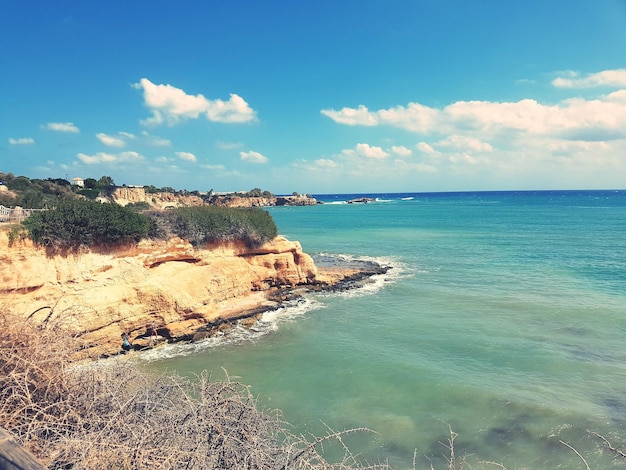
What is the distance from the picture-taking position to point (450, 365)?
14062 mm

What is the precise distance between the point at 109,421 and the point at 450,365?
11.8m

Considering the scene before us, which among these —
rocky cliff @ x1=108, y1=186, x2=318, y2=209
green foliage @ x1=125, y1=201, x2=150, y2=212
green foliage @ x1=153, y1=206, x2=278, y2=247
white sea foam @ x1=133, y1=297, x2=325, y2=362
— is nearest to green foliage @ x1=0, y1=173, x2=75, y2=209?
green foliage @ x1=125, y1=201, x2=150, y2=212

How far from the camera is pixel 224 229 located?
22219mm

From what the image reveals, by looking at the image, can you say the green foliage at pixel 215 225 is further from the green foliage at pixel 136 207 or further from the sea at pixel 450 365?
the sea at pixel 450 365

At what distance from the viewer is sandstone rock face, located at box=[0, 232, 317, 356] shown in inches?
578

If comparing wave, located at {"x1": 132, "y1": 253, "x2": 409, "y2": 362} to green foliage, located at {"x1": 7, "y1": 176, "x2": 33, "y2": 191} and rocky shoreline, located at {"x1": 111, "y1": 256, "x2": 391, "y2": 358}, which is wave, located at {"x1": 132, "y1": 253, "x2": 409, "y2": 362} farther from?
green foliage, located at {"x1": 7, "y1": 176, "x2": 33, "y2": 191}

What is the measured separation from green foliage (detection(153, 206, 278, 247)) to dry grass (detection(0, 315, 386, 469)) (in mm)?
13491

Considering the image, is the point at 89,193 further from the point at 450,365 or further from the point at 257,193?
the point at 257,193

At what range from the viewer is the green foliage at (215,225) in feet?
67.6

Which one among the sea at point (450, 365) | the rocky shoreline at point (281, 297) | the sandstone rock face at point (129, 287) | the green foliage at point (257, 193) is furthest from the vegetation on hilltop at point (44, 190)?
the green foliage at point (257, 193)

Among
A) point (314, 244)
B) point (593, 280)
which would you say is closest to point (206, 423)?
point (593, 280)

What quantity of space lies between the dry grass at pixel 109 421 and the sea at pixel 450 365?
3.70 feet

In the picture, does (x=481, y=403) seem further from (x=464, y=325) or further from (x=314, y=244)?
(x=314, y=244)

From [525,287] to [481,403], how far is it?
47.4ft
